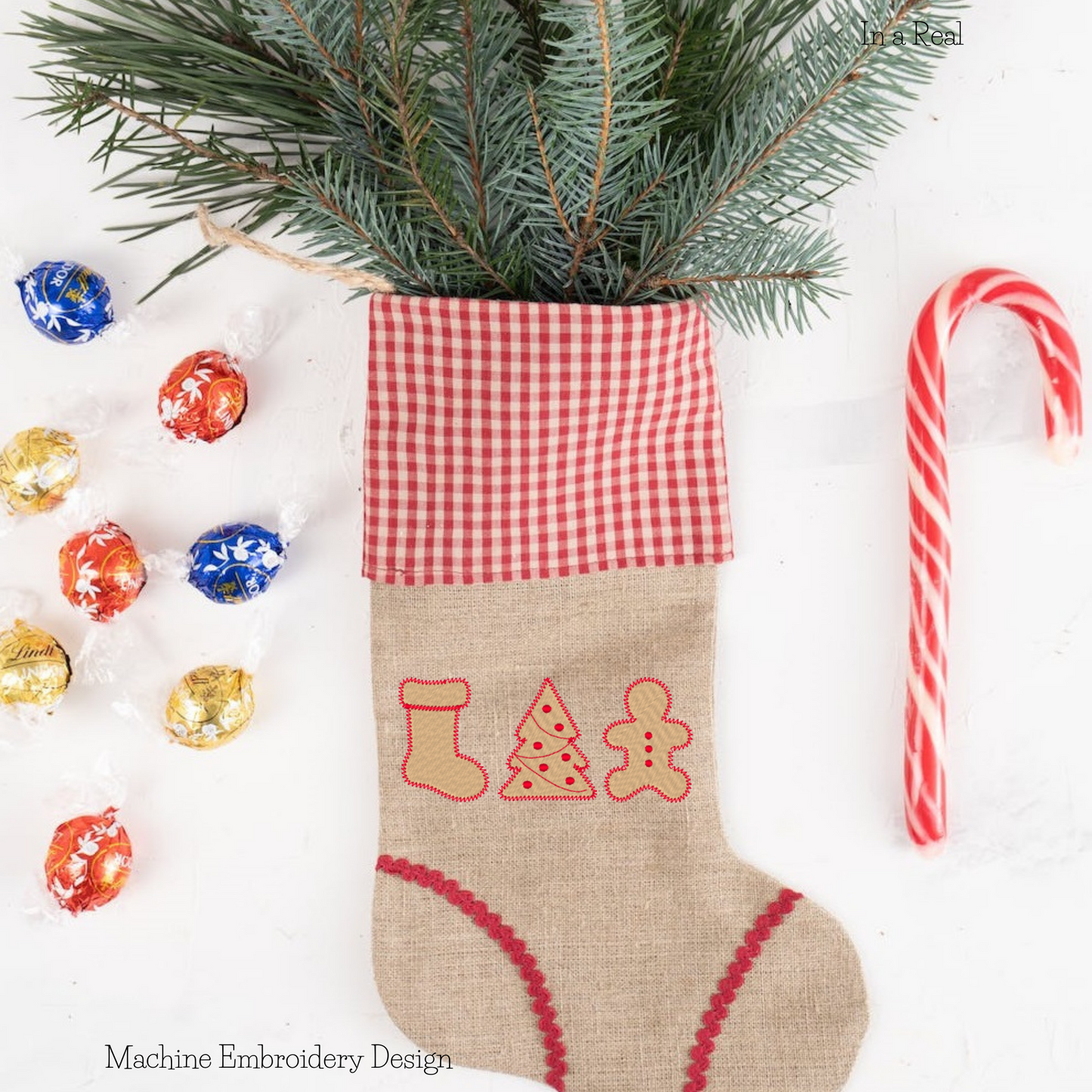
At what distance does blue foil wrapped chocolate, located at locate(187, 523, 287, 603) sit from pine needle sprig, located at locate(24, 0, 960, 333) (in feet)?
1.15

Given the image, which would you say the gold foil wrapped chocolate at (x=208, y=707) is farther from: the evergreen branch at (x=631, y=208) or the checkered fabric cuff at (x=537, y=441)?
the evergreen branch at (x=631, y=208)

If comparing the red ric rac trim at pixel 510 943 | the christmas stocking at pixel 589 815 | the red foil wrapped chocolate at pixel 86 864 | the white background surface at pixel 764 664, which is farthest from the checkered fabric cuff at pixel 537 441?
the red foil wrapped chocolate at pixel 86 864

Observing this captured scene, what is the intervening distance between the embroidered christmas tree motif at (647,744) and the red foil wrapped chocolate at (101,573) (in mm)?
610

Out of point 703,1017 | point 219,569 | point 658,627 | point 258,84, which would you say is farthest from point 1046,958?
point 258,84

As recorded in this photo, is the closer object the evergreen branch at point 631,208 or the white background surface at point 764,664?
the evergreen branch at point 631,208

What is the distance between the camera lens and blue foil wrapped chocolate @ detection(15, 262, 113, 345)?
1.14 m

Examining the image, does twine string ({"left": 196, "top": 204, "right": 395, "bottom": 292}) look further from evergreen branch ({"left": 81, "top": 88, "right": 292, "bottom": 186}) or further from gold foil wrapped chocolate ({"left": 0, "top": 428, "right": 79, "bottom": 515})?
gold foil wrapped chocolate ({"left": 0, "top": 428, "right": 79, "bottom": 515})

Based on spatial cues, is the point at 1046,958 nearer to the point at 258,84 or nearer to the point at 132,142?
the point at 258,84

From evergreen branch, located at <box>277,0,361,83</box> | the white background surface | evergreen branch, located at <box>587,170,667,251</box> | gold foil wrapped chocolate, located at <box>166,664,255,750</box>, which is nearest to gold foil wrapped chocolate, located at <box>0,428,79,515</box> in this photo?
the white background surface

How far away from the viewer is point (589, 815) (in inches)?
45.5

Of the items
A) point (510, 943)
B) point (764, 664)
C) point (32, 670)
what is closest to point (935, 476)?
point (764, 664)

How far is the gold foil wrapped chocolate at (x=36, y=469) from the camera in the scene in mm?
1151

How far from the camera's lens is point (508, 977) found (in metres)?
1.15

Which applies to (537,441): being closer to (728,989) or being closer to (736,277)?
(736,277)
